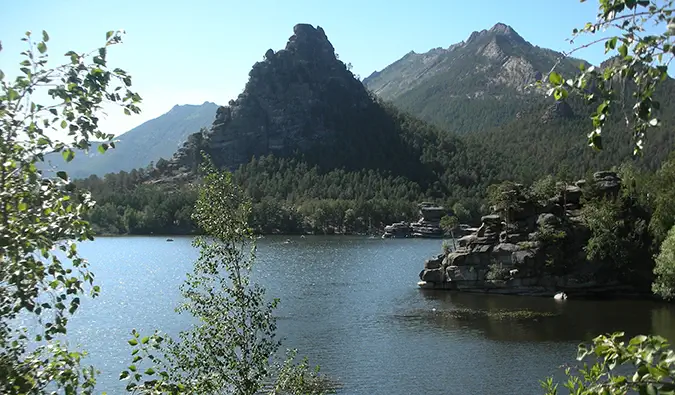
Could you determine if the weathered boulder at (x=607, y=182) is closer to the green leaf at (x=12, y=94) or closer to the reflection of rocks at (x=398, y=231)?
the green leaf at (x=12, y=94)

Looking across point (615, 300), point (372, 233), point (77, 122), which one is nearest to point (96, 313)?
point (615, 300)

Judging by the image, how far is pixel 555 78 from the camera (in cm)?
501

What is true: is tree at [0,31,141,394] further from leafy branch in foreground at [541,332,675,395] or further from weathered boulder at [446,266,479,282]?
weathered boulder at [446,266,479,282]

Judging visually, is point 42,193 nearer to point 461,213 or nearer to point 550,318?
point 550,318

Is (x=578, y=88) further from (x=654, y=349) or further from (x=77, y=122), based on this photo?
(x=77, y=122)

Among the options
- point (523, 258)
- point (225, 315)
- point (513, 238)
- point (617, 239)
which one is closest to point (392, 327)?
point (523, 258)

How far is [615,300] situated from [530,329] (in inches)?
812

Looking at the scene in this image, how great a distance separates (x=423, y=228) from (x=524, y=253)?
107m

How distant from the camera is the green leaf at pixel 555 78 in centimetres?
495

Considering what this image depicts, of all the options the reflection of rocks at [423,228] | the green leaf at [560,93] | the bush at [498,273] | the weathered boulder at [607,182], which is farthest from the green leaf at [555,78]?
the reflection of rocks at [423,228]

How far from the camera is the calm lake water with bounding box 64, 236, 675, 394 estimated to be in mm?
36938

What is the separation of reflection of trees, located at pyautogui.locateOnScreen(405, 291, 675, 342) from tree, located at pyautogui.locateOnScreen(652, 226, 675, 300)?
1721 millimetres

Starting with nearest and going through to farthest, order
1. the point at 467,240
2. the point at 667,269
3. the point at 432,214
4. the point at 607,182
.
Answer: the point at 667,269
the point at 607,182
the point at 467,240
the point at 432,214

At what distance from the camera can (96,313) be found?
59.2m
